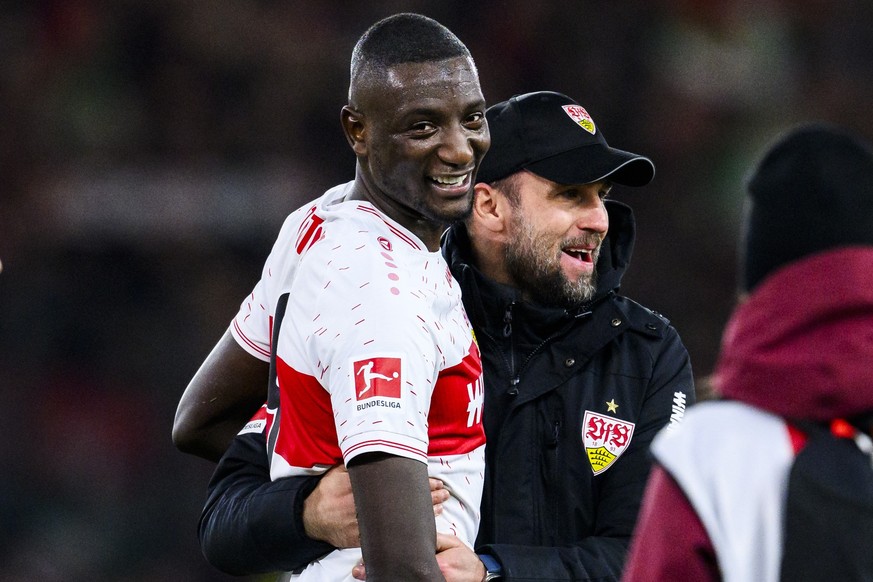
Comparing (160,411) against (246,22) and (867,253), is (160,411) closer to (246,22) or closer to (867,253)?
(246,22)

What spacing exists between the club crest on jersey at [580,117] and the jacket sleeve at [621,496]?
53 cm

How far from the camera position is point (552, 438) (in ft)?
9.46

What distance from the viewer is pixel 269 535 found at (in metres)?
2.57

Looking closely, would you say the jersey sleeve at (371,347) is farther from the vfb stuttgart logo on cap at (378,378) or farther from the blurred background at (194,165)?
the blurred background at (194,165)

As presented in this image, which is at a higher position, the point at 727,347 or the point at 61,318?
the point at 727,347

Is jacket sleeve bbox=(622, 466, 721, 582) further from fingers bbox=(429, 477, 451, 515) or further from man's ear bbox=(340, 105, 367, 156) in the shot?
man's ear bbox=(340, 105, 367, 156)

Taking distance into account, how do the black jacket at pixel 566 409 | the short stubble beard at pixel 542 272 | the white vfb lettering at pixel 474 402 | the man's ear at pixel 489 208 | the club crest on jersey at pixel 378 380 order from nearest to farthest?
the club crest on jersey at pixel 378 380 → the white vfb lettering at pixel 474 402 → the black jacket at pixel 566 409 → the short stubble beard at pixel 542 272 → the man's ear at pixel 489 208

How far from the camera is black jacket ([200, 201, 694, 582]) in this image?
2721 millimetres

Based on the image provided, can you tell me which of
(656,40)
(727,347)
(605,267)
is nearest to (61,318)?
(656,40)

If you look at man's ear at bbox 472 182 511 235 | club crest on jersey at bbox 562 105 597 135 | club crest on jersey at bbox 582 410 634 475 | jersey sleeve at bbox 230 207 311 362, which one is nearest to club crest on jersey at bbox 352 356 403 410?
jersey sleeve at bbox 230 207 311 362

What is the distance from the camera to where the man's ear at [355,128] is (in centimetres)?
265

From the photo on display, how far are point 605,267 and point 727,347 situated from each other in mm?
1487

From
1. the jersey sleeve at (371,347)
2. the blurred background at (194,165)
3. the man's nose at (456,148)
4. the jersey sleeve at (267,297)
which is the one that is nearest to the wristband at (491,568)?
the jersey sleeve at (371,347)

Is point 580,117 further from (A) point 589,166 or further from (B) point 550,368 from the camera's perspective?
(B) point 550,368
